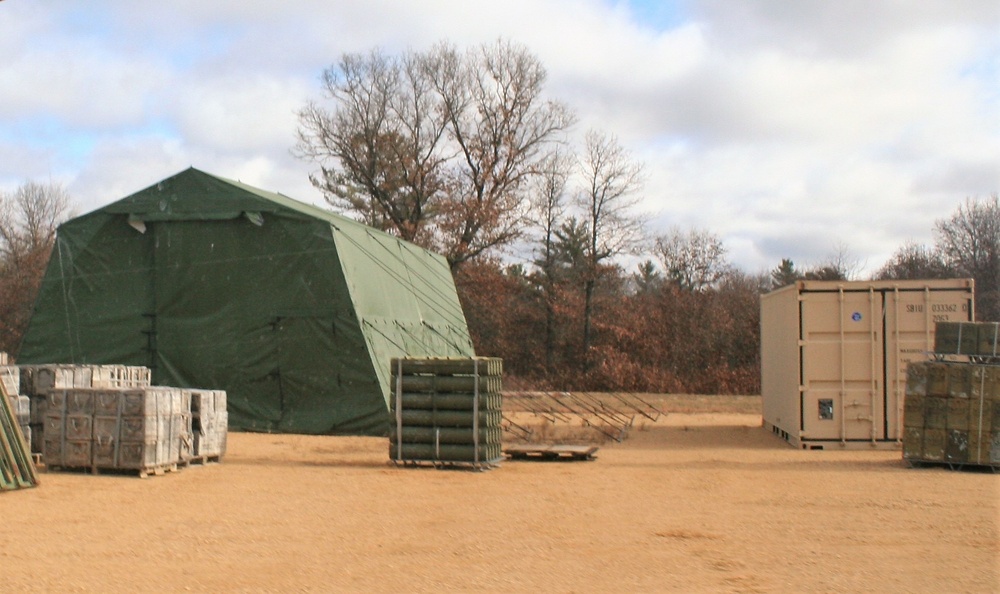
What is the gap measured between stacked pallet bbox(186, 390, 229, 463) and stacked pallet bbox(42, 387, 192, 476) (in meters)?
0.96

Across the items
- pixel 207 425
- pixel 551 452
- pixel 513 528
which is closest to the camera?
pixel 513 528

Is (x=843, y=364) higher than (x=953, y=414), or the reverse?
(x=843, y=364)

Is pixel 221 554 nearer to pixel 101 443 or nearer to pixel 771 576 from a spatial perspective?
pixel 771 576

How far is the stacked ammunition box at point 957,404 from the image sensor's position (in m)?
15.2

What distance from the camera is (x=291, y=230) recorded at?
21.3 meters

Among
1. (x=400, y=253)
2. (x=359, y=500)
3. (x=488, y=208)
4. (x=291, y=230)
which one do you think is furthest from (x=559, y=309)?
(x=359, y=500)

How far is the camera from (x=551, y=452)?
54.9 ft

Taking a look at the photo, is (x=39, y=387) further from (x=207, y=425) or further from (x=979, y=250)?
(x=979, y=250)

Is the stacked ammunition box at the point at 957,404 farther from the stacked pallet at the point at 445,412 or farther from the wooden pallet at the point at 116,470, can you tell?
the wooden pallet at the point at 116,470

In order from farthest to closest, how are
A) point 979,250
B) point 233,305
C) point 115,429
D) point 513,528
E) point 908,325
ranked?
point 979,250, point 233,305, point 908,325, point 115,429, point 513,528

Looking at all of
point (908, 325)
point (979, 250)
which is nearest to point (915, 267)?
point (979, 250)

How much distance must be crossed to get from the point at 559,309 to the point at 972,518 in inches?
1340

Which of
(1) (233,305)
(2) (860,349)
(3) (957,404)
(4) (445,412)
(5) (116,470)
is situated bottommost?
(5) (116,470)

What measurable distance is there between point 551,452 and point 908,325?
6.71 m
